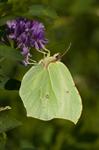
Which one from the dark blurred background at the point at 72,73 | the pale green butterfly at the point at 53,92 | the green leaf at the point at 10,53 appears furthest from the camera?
the pale green butterfly at the point at 53,92

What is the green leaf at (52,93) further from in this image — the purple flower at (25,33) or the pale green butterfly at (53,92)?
the purple flower at (25,33)

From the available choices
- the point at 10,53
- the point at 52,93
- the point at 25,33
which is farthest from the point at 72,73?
the point at 10,53

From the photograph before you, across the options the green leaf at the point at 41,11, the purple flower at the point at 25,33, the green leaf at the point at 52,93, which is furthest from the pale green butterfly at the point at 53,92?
the green leaf at the point at 41,11

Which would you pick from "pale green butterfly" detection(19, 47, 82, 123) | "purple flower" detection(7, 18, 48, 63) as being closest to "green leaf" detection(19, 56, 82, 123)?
"pale green butterfly" detection(19, 47, 82, 123)

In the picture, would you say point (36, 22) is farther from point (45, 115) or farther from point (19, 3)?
point (45, 115)

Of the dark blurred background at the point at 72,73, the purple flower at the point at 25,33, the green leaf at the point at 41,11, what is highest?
the green leaf at the point at 41,11

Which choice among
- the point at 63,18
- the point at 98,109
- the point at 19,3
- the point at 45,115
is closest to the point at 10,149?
the point at 45,115

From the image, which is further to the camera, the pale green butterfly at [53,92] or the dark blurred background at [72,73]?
the pale green butterfly at [53,92]

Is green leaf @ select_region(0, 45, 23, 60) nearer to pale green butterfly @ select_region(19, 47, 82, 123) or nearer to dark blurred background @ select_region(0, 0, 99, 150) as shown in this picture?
dark blurred background @ select_region(0, 0, 99, 150)

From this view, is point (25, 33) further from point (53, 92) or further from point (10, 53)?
point (53, 92)
